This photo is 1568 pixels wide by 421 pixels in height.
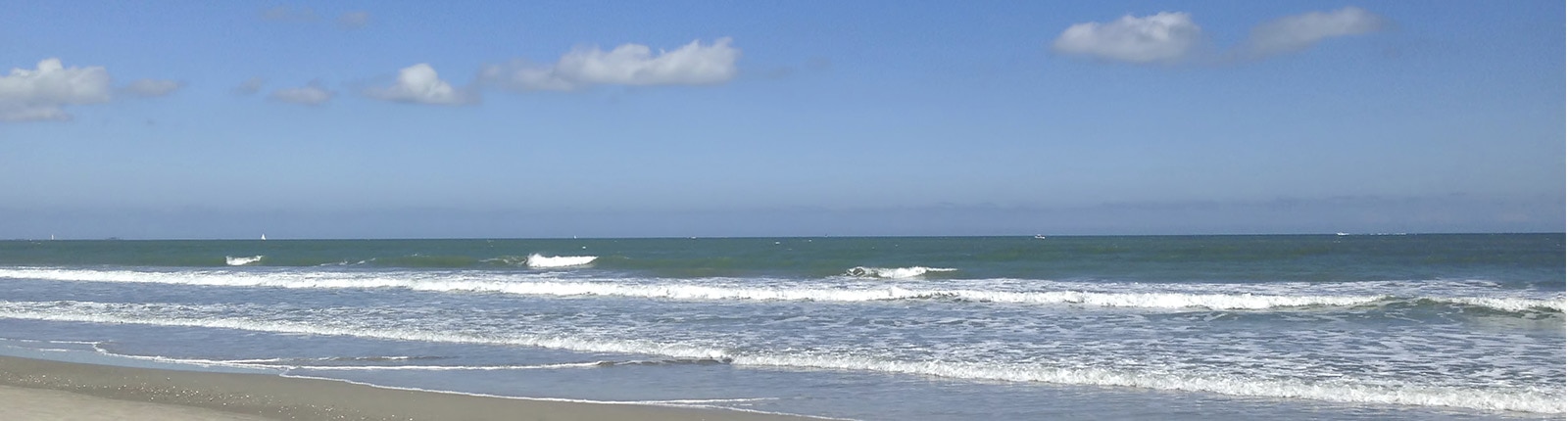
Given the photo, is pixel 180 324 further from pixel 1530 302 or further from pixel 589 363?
pixel 1530 302

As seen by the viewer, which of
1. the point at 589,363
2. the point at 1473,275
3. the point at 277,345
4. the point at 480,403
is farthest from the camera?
the point at 1473,275

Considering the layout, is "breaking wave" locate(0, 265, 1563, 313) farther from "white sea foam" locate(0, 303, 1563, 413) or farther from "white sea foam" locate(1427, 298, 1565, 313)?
"white sea foam" locate(0, 303, 1563, 413)

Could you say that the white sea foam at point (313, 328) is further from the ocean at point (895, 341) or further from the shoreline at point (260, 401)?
the shoreline at point (260, 401)

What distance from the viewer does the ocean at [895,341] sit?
10031 mm

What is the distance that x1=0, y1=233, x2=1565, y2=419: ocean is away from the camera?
32.9ft

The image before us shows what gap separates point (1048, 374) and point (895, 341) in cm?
333

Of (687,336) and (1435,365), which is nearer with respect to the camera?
(1435,365)

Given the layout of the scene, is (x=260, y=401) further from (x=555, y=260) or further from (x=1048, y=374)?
(x=555, y=260)

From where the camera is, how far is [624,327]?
16.7 meters

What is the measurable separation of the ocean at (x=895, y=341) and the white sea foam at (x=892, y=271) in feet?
15.9

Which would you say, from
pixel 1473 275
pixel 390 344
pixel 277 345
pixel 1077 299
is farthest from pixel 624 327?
pixel 1473 275

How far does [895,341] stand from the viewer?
14.5 meters

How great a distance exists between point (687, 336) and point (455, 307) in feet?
25.1

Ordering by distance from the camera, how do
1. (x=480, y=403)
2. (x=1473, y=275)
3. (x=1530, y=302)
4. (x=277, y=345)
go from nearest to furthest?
1. (x=480, y=403)
2. (x=277, y=345)
3. (x=1530, y=302)
4. (x=1473, y=275)
